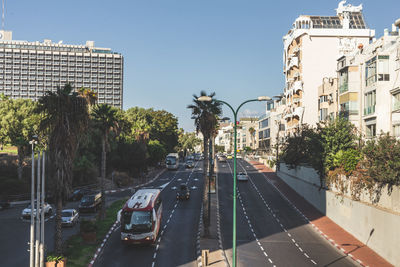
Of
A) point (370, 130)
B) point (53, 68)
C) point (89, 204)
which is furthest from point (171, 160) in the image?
point (53, 68)

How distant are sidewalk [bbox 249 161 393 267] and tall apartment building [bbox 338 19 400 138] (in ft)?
35.7

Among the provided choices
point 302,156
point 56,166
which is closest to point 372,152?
point 56,166

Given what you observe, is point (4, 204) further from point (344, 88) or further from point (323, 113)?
point (323, 113)

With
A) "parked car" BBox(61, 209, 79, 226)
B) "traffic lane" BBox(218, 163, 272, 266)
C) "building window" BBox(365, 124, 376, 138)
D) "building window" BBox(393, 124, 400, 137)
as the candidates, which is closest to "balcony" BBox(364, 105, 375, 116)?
"building window" BBox(365, 124, 376, 138)

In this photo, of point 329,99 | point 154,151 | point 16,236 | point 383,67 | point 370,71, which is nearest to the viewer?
point 16,236

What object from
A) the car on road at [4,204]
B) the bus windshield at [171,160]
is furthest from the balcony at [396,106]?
the bus windshield at [171,160]

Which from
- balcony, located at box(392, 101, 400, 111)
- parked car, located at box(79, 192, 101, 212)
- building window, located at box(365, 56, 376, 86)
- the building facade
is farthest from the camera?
the building facade

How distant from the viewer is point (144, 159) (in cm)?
7612

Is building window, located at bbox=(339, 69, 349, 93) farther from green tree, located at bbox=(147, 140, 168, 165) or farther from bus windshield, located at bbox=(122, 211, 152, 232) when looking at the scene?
green tree, located at bbox=(147, 140, 168, 165)

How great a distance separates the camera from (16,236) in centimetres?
3300

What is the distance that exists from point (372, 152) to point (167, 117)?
89284 mm

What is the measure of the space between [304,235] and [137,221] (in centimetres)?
1621

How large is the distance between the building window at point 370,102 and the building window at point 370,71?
1.25 meters

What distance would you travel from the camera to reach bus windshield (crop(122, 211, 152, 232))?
2961 centimetres
